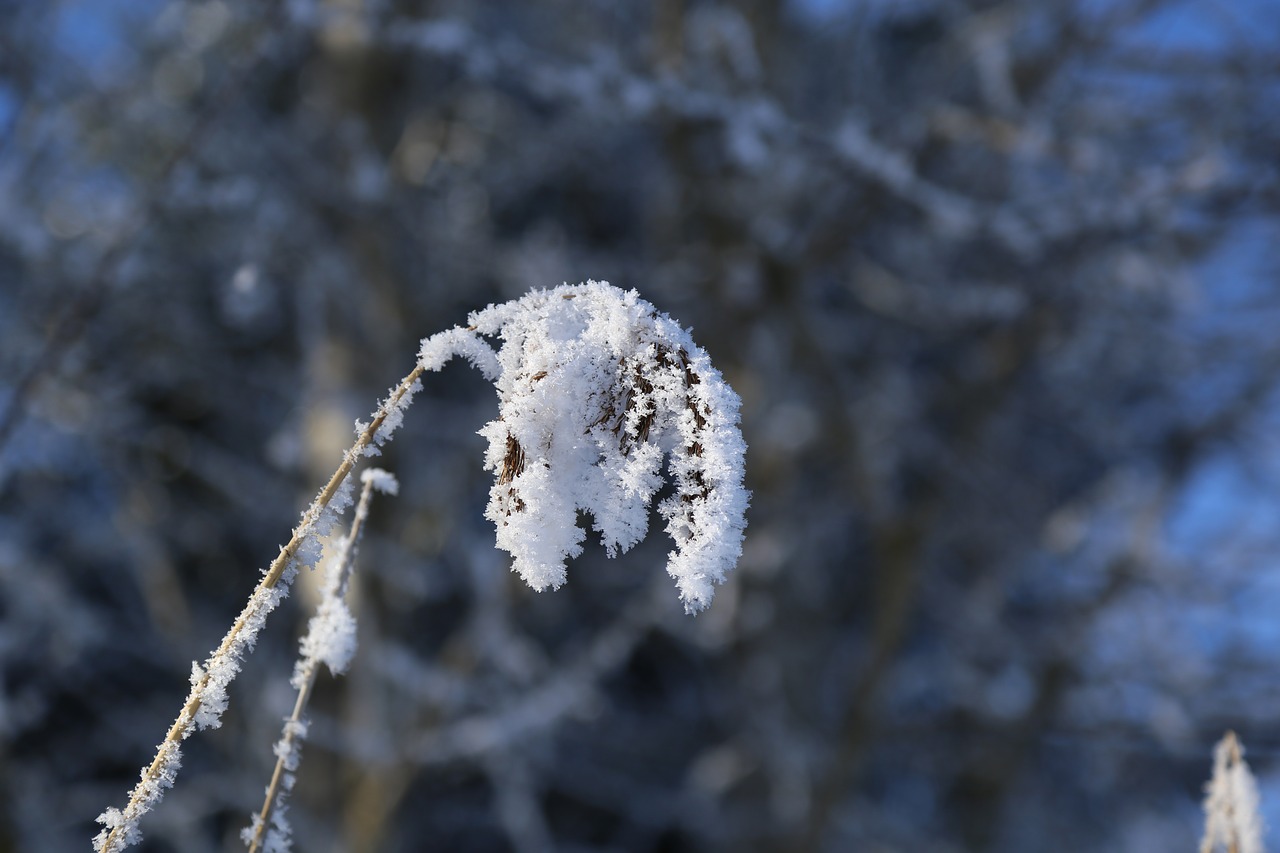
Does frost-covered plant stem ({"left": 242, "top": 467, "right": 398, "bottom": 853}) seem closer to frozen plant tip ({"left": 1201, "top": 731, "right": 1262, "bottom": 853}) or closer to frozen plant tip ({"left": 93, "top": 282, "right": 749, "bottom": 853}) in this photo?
frozen plant tip ({"left": 93, "top": 282, "right": 749, "bottom": 853})

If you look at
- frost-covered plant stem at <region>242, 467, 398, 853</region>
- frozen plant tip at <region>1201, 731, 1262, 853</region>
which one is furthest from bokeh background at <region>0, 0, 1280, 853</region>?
frozen plant tip at <region>1201, 731, 1262, 853</region>

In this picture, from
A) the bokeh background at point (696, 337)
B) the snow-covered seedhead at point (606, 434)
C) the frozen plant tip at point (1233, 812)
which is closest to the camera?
the snow-covered seedhead at point (606, 434)

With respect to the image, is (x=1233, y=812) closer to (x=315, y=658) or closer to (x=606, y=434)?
(x=606, y=434)

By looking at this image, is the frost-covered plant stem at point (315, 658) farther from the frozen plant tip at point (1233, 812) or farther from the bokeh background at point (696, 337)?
the bokeh background at point (696, 337)

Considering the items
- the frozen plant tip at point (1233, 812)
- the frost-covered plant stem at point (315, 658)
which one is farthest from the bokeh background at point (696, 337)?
the frozen plant tip at point (1233, 812)

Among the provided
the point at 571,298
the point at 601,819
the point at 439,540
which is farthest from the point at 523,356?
the point at 601,819
